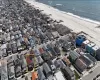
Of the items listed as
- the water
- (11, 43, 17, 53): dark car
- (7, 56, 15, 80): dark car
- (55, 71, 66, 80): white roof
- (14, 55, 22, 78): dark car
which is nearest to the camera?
(55, 71, 66, 80): white roof

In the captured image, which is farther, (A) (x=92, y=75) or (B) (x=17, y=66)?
(B) (x=17, y=66)

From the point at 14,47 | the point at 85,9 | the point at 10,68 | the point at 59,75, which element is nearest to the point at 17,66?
the point at 10,68

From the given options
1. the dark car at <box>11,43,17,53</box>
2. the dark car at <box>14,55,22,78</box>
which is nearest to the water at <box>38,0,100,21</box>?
the dark car at <box>11,43,17,53</box>

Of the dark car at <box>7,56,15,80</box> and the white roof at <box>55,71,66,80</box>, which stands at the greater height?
the white roof at <box>55,71,66,80</box>

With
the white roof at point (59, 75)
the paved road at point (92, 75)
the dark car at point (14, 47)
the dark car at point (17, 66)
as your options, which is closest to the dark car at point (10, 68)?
the dark car at point (17, 66)

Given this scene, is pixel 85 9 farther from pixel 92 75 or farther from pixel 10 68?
pixel 10 68

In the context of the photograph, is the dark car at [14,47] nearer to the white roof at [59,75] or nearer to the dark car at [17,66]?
the dark car at [17,66]

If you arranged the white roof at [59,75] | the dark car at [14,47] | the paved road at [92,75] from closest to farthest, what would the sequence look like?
the white roof at [59,75] → the paved road at [92,75] → the dark car at [14,47]

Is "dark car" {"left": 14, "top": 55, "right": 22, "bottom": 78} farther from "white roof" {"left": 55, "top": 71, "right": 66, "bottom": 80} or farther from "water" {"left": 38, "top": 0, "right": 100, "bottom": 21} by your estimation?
"water" {"left": 38, "top": 0, "right": 100, "bottom": 21}

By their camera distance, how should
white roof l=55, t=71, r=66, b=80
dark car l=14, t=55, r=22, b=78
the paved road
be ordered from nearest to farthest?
white roof l=55, t=71, r=66, b=80 < the paved road < dark car l=14, t=55, r=22, b=78

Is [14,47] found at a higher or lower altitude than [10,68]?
higher

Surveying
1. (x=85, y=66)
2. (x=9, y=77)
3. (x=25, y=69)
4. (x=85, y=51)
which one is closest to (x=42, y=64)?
(x=25, y=69)

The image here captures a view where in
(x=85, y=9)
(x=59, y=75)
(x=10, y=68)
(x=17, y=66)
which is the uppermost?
(x=85, y=9)

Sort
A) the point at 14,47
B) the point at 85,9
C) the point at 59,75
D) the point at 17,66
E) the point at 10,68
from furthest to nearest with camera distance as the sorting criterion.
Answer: the point at 85,9
the point at 14,47
the point at 17,66
the point at 10,68
the point at 59,75
